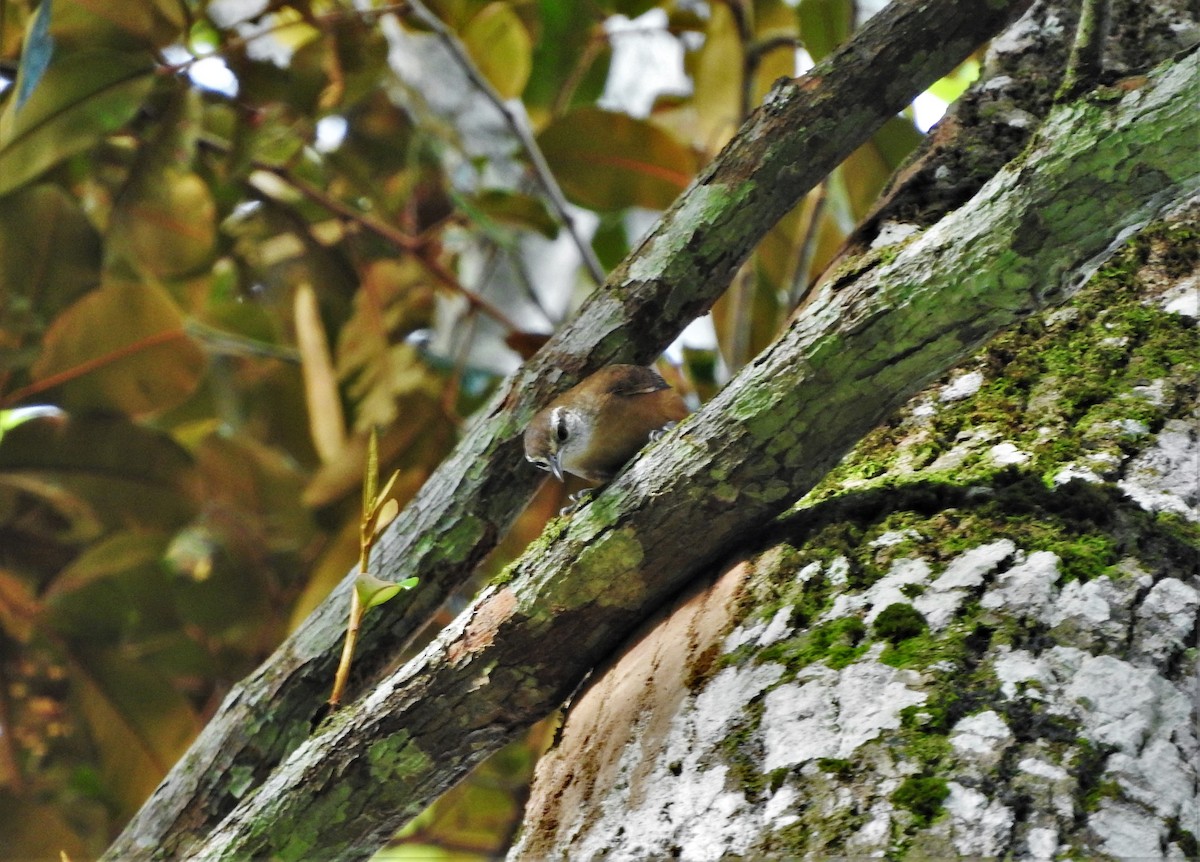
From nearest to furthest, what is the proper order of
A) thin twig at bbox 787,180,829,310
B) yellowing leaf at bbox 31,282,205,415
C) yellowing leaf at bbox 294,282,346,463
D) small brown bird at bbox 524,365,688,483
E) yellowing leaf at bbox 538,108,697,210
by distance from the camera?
small brown bird at bbox 524,365,688,483 < thin twig at bbox 787,180,829,310 < yellowing leaf at bbox 31,282,205,415 < yellowing leaf at bbox 538,108,697,210 < yellowing leaf at bbox 294,282,346,463

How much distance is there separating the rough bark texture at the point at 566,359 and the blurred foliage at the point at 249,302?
92 centimetres

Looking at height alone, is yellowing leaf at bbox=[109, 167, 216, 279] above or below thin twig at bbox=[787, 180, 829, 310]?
above

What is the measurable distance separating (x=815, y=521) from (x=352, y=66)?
2577 mm

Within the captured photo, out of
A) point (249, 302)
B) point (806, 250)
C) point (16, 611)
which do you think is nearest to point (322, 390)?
point (249, 302)

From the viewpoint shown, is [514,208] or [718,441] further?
[514,208]

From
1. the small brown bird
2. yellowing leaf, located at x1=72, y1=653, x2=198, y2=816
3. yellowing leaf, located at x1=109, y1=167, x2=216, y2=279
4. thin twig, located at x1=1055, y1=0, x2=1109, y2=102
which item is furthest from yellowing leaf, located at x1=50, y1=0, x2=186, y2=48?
thin twig, located at x1=1055, y1=0, x2=1109, y2=102

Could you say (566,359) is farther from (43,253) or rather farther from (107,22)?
(43,253)

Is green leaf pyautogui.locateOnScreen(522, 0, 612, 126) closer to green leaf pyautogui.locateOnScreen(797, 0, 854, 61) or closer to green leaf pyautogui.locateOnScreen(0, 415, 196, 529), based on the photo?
green leaf pyautogui.locateOnScreen(797, 0, 854, 61)

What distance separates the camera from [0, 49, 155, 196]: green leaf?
255cm

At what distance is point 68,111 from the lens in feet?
8.61

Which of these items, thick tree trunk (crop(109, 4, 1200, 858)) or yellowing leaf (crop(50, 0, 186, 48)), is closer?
thick tree trunk (crop(109, 4, 1200, 858))

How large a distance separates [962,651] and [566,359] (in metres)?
0.87

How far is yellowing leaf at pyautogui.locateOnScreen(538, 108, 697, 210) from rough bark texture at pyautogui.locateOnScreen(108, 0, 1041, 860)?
1.47m

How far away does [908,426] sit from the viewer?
146cm
